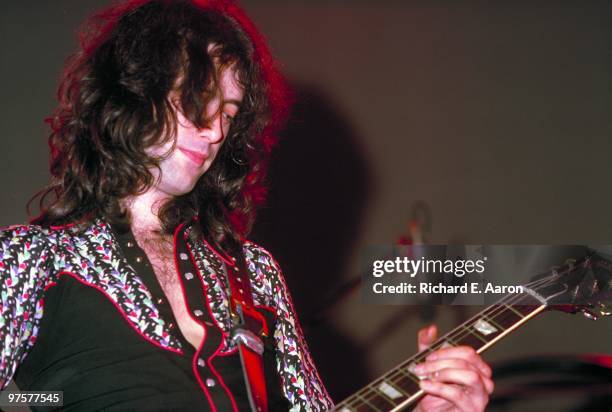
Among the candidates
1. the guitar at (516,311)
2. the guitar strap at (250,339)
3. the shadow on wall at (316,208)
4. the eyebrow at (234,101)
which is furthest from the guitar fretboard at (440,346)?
the shadow on wall at (316,208)

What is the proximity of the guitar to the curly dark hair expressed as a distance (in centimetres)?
48

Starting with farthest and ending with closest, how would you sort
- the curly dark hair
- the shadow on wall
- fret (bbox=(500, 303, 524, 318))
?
the shadow on wall < the curly dark hair < fret (bbox=(500, 303, 524, 318))

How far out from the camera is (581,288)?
3.52 feet

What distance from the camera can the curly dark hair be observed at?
3.80 feet

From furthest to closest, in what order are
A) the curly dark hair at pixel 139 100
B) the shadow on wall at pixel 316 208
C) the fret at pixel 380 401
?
the shadow on wall at pixel 316 208 < the curly dark hair at pixel 139 100 < the fret at pixel 380 401

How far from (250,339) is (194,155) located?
13.4 inches

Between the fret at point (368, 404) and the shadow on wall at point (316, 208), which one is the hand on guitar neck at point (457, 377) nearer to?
the fret at point (368, 404)

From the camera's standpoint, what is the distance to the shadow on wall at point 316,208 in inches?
117

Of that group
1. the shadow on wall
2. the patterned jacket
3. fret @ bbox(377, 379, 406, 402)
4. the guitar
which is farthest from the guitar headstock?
the shadow on wall

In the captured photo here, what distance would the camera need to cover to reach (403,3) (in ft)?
10.0

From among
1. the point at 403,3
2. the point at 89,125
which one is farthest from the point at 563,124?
the point at 89,125

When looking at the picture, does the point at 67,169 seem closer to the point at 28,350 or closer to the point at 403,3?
the point at 28,350

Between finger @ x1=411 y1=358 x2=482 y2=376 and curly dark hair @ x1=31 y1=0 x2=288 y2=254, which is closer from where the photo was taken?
finger @ x1=411 y1=358 x2=482 y2=376

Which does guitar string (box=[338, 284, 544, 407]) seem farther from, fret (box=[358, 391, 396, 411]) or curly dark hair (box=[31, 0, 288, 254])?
curly dark hair (box=[31, 0, 288, 254])
